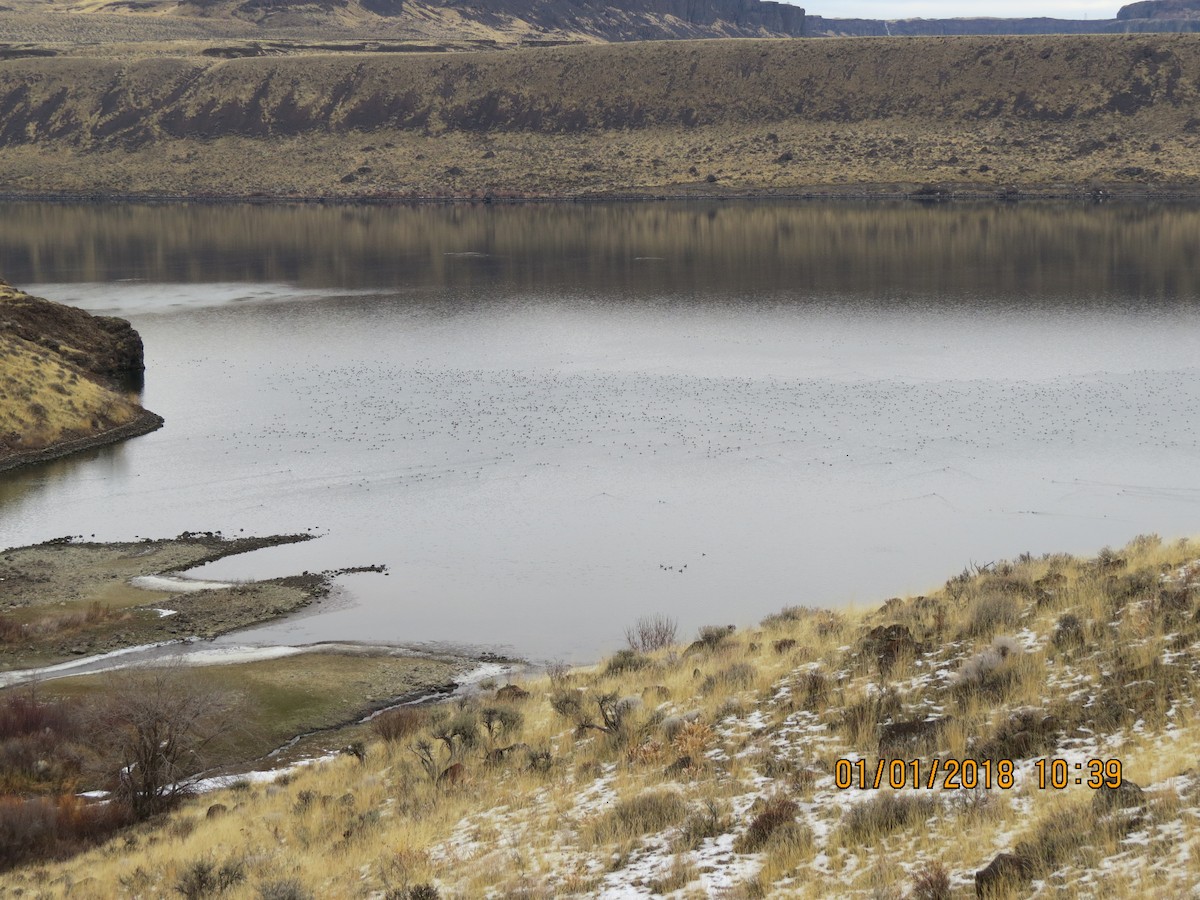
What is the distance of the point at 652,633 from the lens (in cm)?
2544

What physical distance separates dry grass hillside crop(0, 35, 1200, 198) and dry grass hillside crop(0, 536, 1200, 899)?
109 m

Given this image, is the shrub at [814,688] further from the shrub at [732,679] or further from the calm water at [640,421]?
the calm water at [640,421]

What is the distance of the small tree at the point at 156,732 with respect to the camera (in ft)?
60.9

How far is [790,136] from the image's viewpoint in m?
136

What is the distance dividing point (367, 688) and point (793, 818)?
1430 centimetres

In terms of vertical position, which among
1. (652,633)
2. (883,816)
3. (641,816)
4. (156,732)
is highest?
(883,816)

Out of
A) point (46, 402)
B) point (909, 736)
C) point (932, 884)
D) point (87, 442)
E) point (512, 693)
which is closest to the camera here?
point (932, 884)

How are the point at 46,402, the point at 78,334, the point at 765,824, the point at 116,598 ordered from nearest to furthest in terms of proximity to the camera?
the point at 765,824, the point at 116,598, the point at 46,402, the point at 78,334

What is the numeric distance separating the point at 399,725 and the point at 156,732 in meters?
3.45

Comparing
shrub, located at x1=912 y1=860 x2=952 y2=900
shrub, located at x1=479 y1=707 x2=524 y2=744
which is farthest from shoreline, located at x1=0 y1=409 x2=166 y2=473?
shrub, located at x1=912 y1=860 x2=952 y2=900

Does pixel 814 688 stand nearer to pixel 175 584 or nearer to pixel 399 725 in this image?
pixel 399 725

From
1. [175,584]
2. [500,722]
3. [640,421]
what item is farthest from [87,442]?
[500,722]

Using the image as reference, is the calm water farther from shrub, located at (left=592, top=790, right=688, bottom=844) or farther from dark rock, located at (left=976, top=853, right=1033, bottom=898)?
dark rock, located at (left=976, top=853, right=1033, bottom=898)
